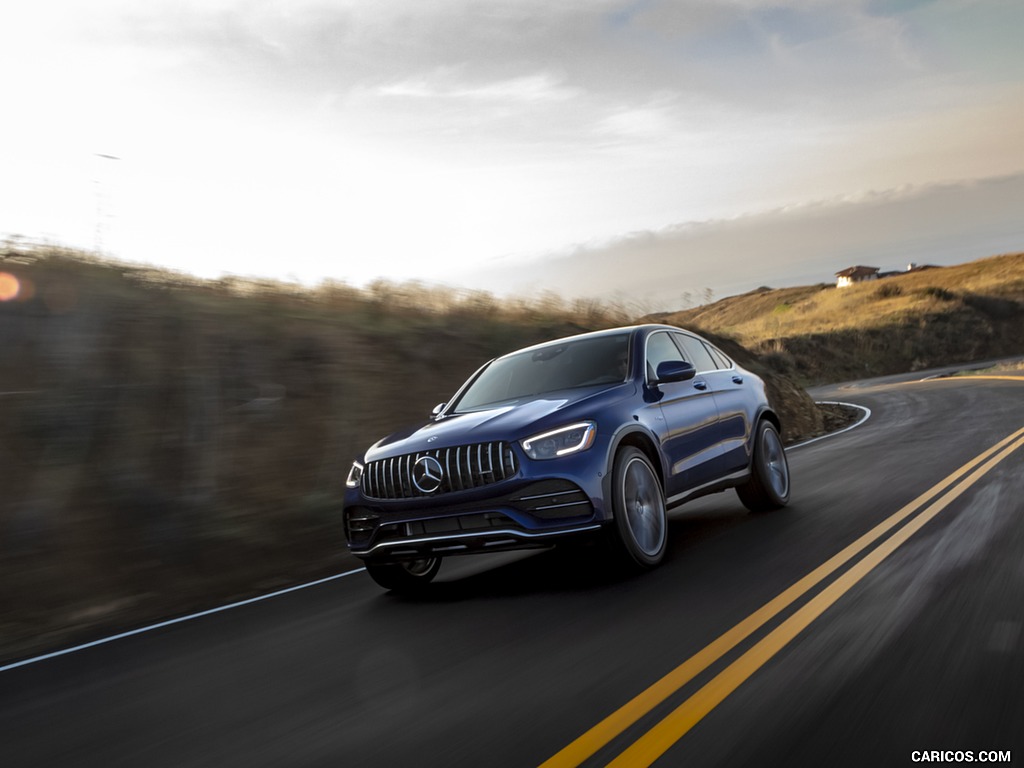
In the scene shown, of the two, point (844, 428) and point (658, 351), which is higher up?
point (658, 351)

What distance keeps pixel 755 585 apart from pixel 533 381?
2.52 m

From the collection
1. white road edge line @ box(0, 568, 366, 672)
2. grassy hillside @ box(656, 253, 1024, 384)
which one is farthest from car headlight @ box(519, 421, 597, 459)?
grassy hillside @ box(656, 253, 1024, 384)

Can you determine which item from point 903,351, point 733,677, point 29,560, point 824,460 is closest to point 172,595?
point 29,560

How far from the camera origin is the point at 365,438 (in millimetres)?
12812

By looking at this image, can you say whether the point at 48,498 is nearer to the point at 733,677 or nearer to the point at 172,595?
the point at 172,595

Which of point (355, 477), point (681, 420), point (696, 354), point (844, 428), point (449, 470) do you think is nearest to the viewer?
point (449, 470)

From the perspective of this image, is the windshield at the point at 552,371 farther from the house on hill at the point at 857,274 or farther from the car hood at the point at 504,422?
the house on hill at the point at 857,274

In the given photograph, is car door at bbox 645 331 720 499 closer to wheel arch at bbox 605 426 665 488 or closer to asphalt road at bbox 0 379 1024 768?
wheel arch at bbox 605 426 665 488

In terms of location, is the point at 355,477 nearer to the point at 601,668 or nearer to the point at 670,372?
the point at 670,372

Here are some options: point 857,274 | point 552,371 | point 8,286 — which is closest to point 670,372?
point 552,371

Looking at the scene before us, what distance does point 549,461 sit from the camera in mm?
6250

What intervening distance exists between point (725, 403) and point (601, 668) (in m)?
4.42

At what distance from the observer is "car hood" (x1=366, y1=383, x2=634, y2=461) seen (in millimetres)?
6422

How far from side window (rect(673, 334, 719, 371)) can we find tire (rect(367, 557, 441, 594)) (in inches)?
114
